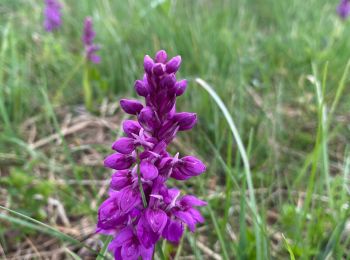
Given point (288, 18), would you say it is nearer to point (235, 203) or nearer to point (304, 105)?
point (304, 105)

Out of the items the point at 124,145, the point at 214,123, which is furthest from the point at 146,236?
the point at 214,123

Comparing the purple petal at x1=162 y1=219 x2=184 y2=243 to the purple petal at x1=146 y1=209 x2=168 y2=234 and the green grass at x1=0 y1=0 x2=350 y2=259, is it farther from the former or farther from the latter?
the green grass at x1=0 y1=0 x2=350 y2=259

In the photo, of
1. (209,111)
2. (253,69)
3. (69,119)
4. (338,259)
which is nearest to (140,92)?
(338,259)

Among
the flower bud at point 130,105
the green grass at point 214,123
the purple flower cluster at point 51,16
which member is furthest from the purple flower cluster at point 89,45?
the flower bud at point 130,105

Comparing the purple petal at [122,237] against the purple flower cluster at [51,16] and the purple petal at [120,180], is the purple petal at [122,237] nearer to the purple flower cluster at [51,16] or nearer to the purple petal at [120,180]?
the purple petal at [120,180]

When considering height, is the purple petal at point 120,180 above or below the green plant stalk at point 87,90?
below

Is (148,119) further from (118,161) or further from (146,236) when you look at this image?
(146,236)
